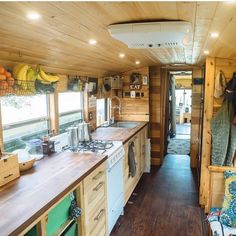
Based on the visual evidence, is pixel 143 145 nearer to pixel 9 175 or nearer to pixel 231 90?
pixel 231 90

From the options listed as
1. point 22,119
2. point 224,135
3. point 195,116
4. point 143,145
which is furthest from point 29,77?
point 195,116

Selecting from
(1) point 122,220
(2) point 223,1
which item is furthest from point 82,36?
(1) point 122,220

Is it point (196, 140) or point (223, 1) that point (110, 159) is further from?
point (196, 140)

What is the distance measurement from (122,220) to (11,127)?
1817 millimetres

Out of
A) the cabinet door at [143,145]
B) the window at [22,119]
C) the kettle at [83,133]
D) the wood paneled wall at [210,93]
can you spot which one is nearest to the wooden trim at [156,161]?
the cabinet door at [143,145]

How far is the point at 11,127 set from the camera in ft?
8.24

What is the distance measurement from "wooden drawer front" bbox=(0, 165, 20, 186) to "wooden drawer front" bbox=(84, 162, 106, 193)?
546mm

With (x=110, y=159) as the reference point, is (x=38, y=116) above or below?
above

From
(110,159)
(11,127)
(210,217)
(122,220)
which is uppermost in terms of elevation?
(11,127)

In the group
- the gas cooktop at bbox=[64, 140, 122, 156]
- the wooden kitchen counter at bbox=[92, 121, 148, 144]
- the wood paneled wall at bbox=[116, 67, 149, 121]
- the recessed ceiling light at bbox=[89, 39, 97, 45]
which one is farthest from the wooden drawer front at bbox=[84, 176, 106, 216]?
the wood paneled wall at bbox=[116, 67, 149, 121]

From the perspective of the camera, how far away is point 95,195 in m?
2.40

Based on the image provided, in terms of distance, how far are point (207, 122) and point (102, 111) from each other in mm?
2179

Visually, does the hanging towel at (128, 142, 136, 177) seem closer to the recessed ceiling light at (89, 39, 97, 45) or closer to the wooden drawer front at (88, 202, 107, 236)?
the wooden drawer front at (88, 202, 107, 236)

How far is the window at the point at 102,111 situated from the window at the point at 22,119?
164cm
